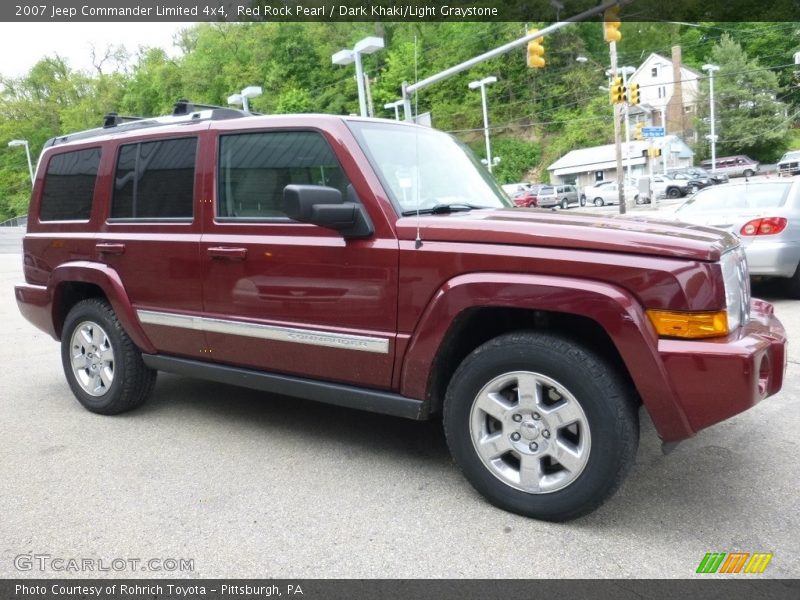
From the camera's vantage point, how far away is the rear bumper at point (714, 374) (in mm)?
2490

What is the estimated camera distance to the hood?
2621 millimetres

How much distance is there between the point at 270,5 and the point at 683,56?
64710 millimetres

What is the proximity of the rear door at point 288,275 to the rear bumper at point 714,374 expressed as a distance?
4.20 feet

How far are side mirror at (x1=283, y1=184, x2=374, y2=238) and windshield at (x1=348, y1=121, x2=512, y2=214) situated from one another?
21 centimetres

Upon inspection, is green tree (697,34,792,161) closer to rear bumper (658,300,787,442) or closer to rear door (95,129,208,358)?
rear door (95,129,208,358)

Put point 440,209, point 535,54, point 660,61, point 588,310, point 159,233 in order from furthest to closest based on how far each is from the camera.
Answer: point 660,61
point 535,54
point 159,233
point 440,209
point 588,310

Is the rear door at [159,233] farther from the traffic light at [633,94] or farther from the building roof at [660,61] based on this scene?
→ the building roof at [660,61]

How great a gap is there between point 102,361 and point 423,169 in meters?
2.66

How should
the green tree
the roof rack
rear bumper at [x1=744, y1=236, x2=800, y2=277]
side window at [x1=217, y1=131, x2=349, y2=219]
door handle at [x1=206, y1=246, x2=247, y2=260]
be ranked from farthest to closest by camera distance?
the green tree, rear bumper at [x1=744, y1=236, x2=800, y2=277], the roof rack, door handle at [x1=206, y1=246, x2=247, y2=260], side window at [x1=217, y1=131, x2=349, y2=219]

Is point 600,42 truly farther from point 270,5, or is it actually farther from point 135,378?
point 135,378

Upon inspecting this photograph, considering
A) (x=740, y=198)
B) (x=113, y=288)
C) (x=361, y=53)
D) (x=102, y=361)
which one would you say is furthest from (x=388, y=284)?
(x=361, y=53)

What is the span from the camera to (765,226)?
7.50 m

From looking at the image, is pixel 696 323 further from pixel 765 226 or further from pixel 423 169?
pixel 765 226
